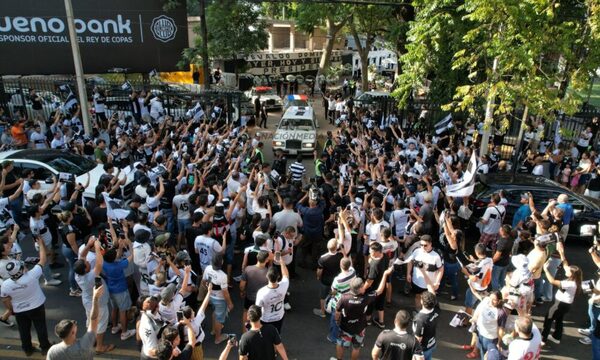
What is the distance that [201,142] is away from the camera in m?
11.7

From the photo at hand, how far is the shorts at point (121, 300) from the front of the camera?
6.20 meters

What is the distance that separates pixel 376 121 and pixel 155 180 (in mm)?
10029

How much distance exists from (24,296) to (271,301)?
312cm

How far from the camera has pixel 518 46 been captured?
10672 mm

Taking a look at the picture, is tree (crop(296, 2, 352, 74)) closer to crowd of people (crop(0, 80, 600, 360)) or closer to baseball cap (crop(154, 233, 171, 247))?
crowd of people (crop(0, 80, 600, 360))

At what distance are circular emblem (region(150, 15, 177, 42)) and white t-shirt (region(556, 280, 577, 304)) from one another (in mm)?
20497

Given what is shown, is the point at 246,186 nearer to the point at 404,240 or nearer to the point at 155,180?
the point at 155,180

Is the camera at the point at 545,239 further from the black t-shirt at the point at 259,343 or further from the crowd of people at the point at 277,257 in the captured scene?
the black t-shirt at the point at 259,343

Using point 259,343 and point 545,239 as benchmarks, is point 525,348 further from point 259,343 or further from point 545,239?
point 259,343

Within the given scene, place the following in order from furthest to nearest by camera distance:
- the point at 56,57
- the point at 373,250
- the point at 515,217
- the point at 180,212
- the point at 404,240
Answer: the point at 56,57
the point at 515,217
the point at 180,212
the point at 404,240
the point at 373,250

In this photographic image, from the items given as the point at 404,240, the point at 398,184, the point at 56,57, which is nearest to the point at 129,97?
the point at 56,57

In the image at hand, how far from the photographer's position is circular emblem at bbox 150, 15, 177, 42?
21.5m

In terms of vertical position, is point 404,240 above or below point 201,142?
below

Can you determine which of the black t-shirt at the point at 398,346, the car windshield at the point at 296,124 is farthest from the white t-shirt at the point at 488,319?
the car windshield at the point at 296,124
